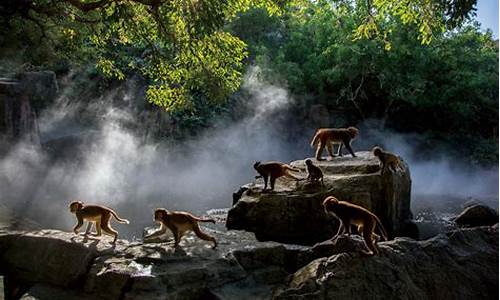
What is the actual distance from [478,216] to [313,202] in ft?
19.9

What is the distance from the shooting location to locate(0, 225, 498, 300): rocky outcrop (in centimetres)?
485

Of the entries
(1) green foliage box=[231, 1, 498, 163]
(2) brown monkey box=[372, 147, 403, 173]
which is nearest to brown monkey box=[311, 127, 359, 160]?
(2) brown monkey box=[372, 147, 403, 173]

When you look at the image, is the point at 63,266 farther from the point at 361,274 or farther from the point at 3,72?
the point at 3,72

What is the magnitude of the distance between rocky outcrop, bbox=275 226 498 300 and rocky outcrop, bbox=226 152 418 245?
269cm

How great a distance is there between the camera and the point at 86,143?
19844 mm

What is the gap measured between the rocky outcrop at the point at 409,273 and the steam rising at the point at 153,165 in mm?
7061

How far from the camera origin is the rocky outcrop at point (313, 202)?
8.39 m

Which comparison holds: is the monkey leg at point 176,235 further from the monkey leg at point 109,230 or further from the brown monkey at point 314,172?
the brown monkey at point 314,172

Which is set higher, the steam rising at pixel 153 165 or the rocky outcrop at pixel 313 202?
the steam rising at pixel 153 165

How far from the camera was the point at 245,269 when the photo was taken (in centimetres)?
628

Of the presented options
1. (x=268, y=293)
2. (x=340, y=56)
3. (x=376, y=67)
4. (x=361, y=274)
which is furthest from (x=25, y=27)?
(x=376, y=67)

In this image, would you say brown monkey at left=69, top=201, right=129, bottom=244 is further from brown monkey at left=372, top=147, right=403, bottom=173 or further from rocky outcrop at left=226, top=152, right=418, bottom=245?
brown monkey at left=372, top=147, right=403, bottom=173

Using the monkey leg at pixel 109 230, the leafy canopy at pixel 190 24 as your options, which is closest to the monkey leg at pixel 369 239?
the leafy canopy at pixel 190 24

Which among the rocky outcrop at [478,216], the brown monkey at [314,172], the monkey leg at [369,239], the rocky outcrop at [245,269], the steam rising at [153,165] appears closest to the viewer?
the rocky outcrop at [245,269]
